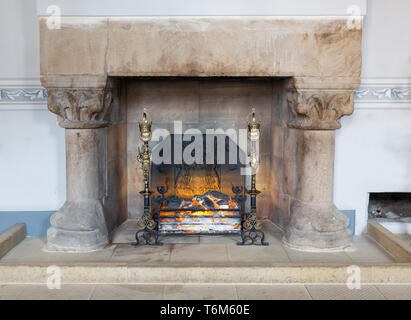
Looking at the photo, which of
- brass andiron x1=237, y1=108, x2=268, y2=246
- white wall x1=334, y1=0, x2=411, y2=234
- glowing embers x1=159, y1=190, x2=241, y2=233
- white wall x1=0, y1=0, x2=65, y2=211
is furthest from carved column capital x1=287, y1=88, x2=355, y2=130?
white wall x1=0, y1=0, x2=65, y2=211

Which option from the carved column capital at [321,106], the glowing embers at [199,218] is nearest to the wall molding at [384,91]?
the carved column capital at [321,106]

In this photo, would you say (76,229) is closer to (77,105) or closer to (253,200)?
(77,105)

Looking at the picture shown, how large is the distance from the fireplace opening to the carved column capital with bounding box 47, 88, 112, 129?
32.2 inches

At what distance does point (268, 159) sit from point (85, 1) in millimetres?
2192

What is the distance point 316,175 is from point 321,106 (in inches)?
21.7

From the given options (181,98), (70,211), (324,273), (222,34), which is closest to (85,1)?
(222,34)

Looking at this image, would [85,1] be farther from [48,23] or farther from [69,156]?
[69,156]

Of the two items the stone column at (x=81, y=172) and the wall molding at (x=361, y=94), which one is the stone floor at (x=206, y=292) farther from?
the wall molding at (x=361, y=94)

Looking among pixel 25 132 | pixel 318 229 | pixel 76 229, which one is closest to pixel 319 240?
pixel 318 229

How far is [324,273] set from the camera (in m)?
3.32

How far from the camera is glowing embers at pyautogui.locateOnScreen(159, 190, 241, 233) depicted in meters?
4.07

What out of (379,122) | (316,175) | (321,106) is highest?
(321,106)

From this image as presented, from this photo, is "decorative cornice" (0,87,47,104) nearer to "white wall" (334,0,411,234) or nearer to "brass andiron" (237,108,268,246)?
"brass andiron" (237,108,268,246)

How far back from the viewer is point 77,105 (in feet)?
12.1
